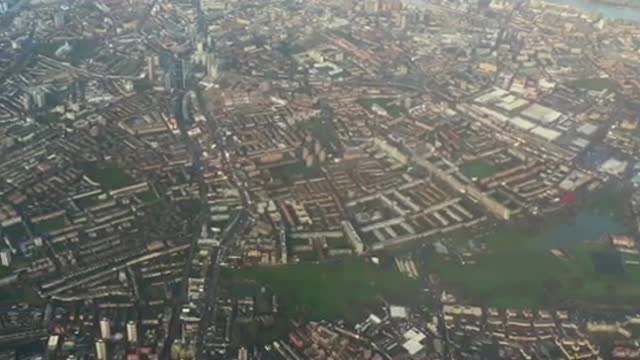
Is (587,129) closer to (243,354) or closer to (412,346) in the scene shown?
(412,346)

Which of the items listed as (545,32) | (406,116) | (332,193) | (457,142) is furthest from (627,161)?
(545,32)

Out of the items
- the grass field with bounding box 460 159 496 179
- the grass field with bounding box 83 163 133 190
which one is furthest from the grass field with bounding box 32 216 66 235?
the grass field with bounding box 460 159 496 179

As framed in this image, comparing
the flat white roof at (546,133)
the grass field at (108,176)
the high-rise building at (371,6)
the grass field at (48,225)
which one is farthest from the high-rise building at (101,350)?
the high-rise building at (371,6)

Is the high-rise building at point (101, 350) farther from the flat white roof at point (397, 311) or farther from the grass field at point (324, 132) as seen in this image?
the grass field at point (324, 132)

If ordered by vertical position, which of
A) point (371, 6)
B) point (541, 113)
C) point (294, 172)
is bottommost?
point (541, 113)

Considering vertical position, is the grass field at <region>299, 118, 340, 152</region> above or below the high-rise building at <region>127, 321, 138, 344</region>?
below

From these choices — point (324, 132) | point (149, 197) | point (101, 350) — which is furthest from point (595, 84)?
point (101, 350)

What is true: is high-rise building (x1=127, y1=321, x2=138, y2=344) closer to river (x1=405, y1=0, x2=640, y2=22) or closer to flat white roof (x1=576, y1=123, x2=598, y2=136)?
flat white roof (x1=576, y1=123, x2=598, y2=136)
